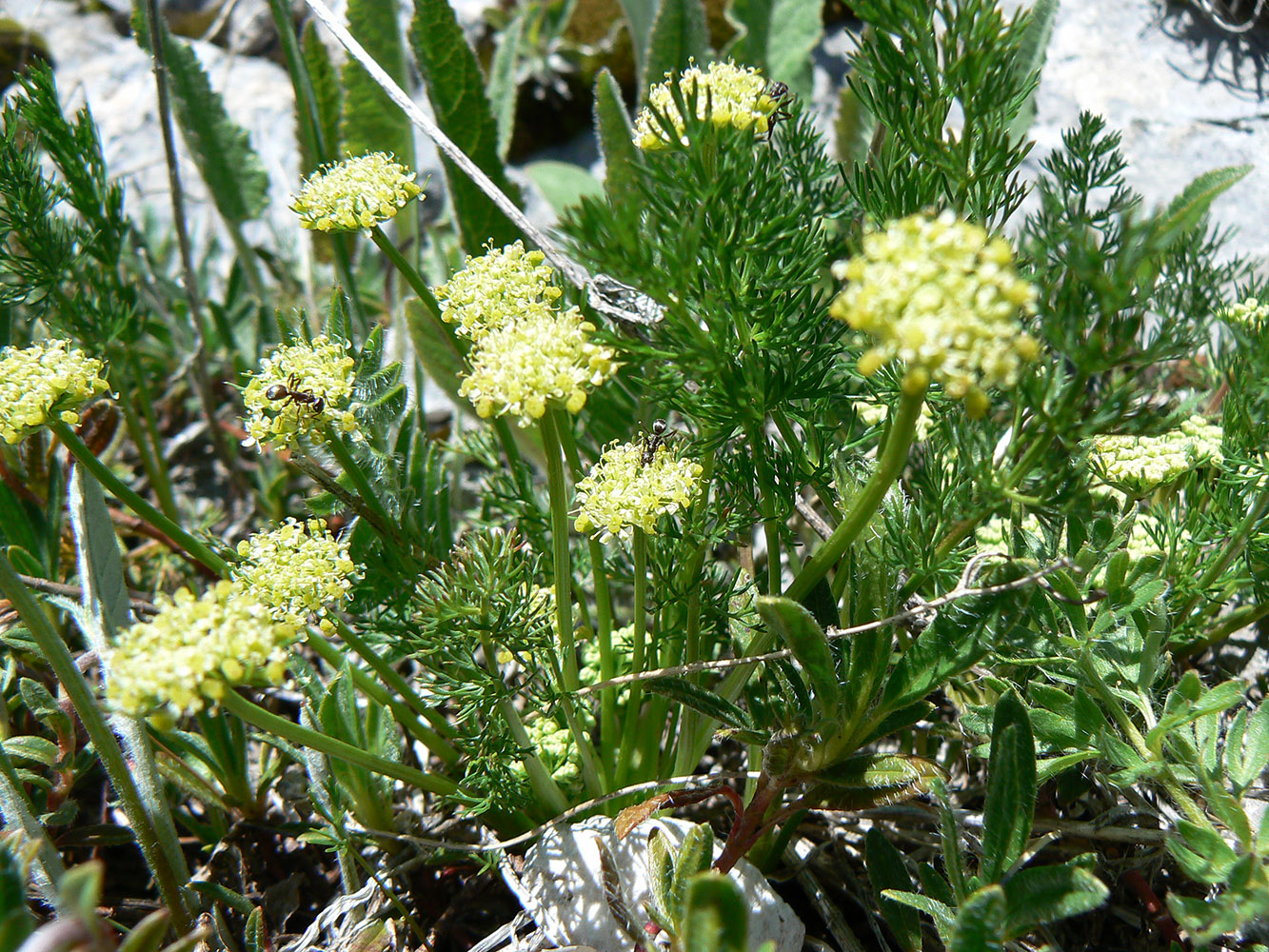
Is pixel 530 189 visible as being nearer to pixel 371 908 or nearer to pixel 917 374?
pixel 371 908

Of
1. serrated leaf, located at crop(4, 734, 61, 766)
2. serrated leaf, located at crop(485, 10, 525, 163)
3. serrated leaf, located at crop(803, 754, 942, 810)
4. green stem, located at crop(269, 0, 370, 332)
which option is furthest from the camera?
serrated leaf, located at crop(485, 10, 525, 163)

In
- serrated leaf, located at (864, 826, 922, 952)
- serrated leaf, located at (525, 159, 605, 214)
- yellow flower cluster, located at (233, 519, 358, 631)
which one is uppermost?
serrated leaf, located at (525, 159, 605, 214)

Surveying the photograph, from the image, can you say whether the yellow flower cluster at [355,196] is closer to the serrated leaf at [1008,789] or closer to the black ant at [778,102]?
the black ant at [778,102]

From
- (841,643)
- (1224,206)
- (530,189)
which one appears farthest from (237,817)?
(1224,206)

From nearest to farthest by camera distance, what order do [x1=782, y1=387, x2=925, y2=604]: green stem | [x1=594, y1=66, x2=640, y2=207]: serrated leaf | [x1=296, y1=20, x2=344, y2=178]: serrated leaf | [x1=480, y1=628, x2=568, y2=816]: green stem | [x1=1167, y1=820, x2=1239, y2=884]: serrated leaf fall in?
[x1=782, y1=387, x2=925, y2=604]: green stem
[x1=1167, y1=820, x2=1239, y2=884]: serrated leaf
[x1=480, y1=628, x2=568, y2=816]: green stem
[x1=594, y1=66, x2=640, y2=207]: serrated leaf
[x1=296, y1=20, x2=344, y2=178]: serrated leaf

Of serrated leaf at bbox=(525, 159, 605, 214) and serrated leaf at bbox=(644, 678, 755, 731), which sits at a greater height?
serrated leaf at bbox=(525, 159, 605, 214)

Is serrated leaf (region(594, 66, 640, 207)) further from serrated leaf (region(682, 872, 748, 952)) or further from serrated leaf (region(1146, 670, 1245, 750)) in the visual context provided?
serrated leaf (region(682, 872, 748, 952))

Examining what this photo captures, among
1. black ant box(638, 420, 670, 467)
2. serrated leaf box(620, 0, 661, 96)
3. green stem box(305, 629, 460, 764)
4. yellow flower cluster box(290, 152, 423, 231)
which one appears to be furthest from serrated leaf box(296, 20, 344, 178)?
black ant box(638, 420, 670, 467)
